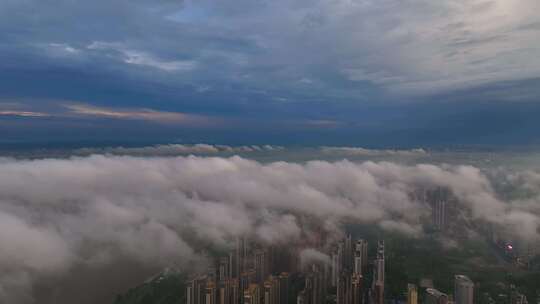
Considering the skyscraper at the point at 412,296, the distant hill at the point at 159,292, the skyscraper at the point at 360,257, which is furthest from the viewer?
the skyscraper at the point at 360,257

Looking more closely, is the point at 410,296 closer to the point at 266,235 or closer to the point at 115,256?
the point at 266,235

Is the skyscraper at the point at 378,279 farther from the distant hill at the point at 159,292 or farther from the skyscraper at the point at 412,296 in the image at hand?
the distant hill at the point at 159,292

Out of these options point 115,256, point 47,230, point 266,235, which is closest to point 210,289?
point 115,256

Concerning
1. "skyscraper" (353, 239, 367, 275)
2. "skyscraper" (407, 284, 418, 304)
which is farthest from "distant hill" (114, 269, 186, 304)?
"skyscraper" (407, 284, 418, 304)

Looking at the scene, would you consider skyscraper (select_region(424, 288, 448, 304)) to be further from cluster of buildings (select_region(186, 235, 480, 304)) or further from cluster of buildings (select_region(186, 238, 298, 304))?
cluster of buildings (select_region(186, 238, 298, 304))

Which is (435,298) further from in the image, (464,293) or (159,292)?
(159,292)

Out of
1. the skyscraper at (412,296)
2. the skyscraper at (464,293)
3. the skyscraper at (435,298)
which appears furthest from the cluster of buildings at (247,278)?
the skyscraper at (464,293)

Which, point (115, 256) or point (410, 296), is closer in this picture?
point (410, 296)

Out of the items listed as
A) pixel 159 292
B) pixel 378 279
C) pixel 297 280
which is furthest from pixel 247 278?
pixel 378 279
